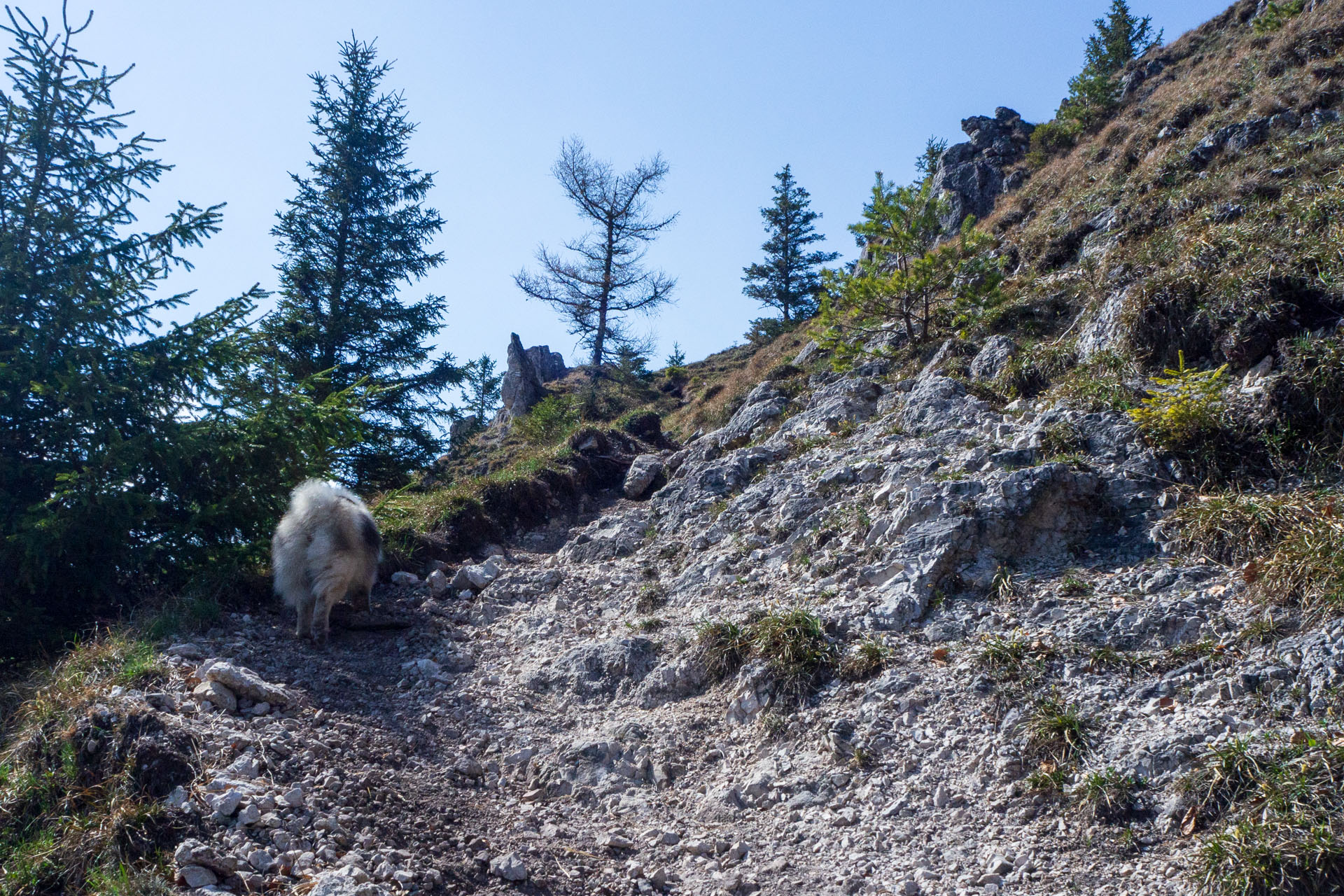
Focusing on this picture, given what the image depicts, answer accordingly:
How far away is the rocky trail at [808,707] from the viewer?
4.38 m

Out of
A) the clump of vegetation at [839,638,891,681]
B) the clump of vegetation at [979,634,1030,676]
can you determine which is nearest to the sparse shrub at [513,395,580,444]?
the clump of vegetation at [839,638,891,681]

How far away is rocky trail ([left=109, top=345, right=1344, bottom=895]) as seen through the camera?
4.38 meters

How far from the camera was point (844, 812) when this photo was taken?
4969 mm

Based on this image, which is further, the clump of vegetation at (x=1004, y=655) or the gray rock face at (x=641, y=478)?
the gray rock face at (x=641, y=478)

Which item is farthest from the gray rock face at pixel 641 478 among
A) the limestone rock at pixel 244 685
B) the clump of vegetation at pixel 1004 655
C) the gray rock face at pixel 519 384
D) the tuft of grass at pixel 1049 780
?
the gray rock face at pixel 519 384

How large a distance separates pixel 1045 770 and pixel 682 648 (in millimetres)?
3248

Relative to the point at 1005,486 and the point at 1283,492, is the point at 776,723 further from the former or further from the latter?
the point at 1283,492

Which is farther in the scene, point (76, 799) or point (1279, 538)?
point (1279, 538)

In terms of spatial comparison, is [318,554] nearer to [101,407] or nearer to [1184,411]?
[101,407]

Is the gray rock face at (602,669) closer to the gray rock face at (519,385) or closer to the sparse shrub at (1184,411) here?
the sparse shrub at (1184,411)

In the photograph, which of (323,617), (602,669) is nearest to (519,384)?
(323,617)

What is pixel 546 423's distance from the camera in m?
17.2

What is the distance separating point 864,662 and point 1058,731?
1.52 metres

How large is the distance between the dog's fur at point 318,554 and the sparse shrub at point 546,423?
26.6 feet
